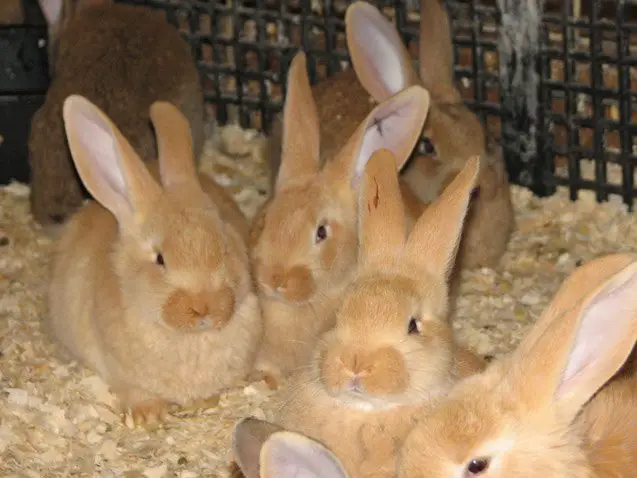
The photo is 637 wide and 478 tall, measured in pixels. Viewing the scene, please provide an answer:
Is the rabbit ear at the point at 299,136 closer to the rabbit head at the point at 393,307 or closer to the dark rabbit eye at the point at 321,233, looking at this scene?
the dark rabbit eye at the point at 321,233

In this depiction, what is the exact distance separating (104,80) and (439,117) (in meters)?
1.35

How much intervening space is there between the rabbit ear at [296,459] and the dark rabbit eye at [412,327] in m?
0.70

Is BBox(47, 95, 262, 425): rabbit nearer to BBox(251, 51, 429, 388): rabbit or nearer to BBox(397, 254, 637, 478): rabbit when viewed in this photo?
BBox(251, 51, 429, 388): rabbit

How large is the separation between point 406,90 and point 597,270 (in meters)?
1.55

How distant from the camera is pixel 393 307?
312 centimetres

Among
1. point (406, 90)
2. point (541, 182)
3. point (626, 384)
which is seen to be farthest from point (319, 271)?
point (541, 182)

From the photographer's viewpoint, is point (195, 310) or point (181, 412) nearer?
point (195, 310)

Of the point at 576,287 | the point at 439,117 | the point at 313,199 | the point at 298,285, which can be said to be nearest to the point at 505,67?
the point at 439,117

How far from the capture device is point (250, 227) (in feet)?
14.1

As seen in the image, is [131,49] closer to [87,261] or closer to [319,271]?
[87,261]

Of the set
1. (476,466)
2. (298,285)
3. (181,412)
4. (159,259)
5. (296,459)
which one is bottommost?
(181,412)

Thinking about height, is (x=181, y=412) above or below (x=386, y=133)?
below

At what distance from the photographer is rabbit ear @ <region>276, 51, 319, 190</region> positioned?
4.22 metres

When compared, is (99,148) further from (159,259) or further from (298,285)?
(298,285)
